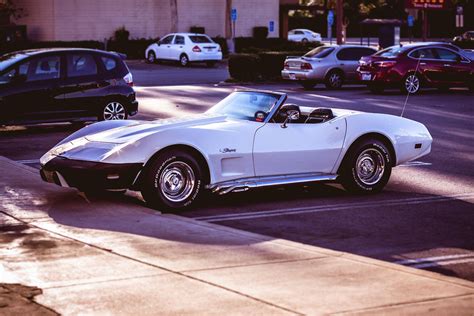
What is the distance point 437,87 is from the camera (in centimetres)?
2962

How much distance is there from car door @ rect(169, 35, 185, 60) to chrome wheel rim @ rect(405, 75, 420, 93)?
1965cm

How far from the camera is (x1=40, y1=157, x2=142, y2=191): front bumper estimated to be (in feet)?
34.2

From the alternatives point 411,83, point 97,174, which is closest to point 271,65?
point 411,83

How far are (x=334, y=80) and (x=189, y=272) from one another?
79.7ft

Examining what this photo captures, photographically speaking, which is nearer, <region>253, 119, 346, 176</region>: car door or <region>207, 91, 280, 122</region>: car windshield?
<region>253, 119, 346, 176</region>: car door

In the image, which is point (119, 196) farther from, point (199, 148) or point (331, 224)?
point (331, 224)

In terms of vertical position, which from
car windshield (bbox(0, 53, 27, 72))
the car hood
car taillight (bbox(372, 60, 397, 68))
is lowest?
car taillight (bbox(372, 60, 397, 68))

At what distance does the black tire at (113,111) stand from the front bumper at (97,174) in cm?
843

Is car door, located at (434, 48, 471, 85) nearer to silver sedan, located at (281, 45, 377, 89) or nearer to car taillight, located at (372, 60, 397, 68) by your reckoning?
car taillight, located at (372, 60, 397, 68)

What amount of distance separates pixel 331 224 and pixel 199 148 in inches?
66.1

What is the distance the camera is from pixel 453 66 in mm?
29625

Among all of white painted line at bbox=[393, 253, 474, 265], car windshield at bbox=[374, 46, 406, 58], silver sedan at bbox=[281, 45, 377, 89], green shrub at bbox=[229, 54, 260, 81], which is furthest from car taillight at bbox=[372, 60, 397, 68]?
white painted line at bbox=[393, 253, 474, 265]

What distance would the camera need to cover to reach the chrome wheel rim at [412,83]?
1140 inches

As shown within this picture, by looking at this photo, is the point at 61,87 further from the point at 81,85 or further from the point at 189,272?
the point at 189,272
